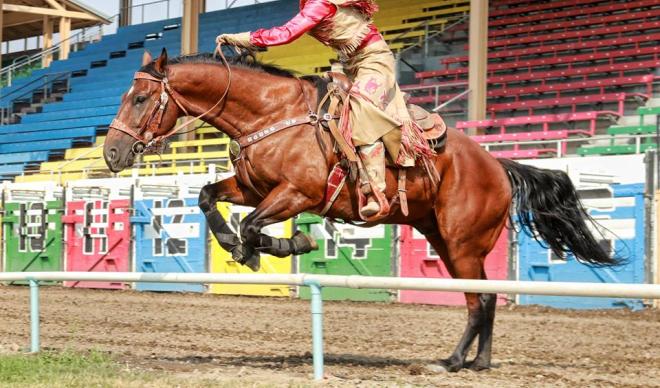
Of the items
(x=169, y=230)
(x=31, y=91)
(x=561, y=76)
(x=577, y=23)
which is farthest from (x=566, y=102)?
(x=31, y=91)

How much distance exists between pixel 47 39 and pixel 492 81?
67.9 ft

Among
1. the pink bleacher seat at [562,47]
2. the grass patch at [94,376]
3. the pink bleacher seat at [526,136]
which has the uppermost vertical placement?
the pink bleacher seat at [562,47]

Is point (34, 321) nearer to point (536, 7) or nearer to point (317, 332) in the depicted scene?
point (317, 332)

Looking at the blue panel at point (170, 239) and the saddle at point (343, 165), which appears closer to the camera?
the saddle at point (343, 165)

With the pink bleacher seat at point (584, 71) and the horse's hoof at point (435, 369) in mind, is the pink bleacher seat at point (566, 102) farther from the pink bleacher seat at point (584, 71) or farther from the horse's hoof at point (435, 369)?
the horse's hoof at point (435, 369)

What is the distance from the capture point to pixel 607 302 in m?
12.5

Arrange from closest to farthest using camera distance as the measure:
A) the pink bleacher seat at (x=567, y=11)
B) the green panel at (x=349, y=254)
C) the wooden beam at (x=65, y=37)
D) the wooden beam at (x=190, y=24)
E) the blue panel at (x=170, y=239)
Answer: the green panel at (x=349, y=254)
the blue panel at (x=170, y=239)
the pink bleacher seat at (x=567, y=11)
the wooden beam at (x=190, y=24)
the wooden beam at (x=65, y=37)

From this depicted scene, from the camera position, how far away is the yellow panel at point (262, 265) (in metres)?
15.3

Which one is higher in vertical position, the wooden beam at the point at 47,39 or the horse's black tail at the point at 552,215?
the wooden beam at the point at 47,39

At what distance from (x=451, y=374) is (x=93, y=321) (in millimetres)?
5671

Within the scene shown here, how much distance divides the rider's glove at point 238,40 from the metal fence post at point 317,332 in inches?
76.2

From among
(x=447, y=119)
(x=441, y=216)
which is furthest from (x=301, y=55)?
(x=441, y=216)

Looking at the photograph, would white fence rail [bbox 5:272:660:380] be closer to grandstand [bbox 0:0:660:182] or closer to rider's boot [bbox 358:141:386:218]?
rider's boot [bbox 358:141:386:218]

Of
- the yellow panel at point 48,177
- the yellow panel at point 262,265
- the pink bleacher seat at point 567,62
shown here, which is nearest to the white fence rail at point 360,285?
the yellow panel at point 262,265
